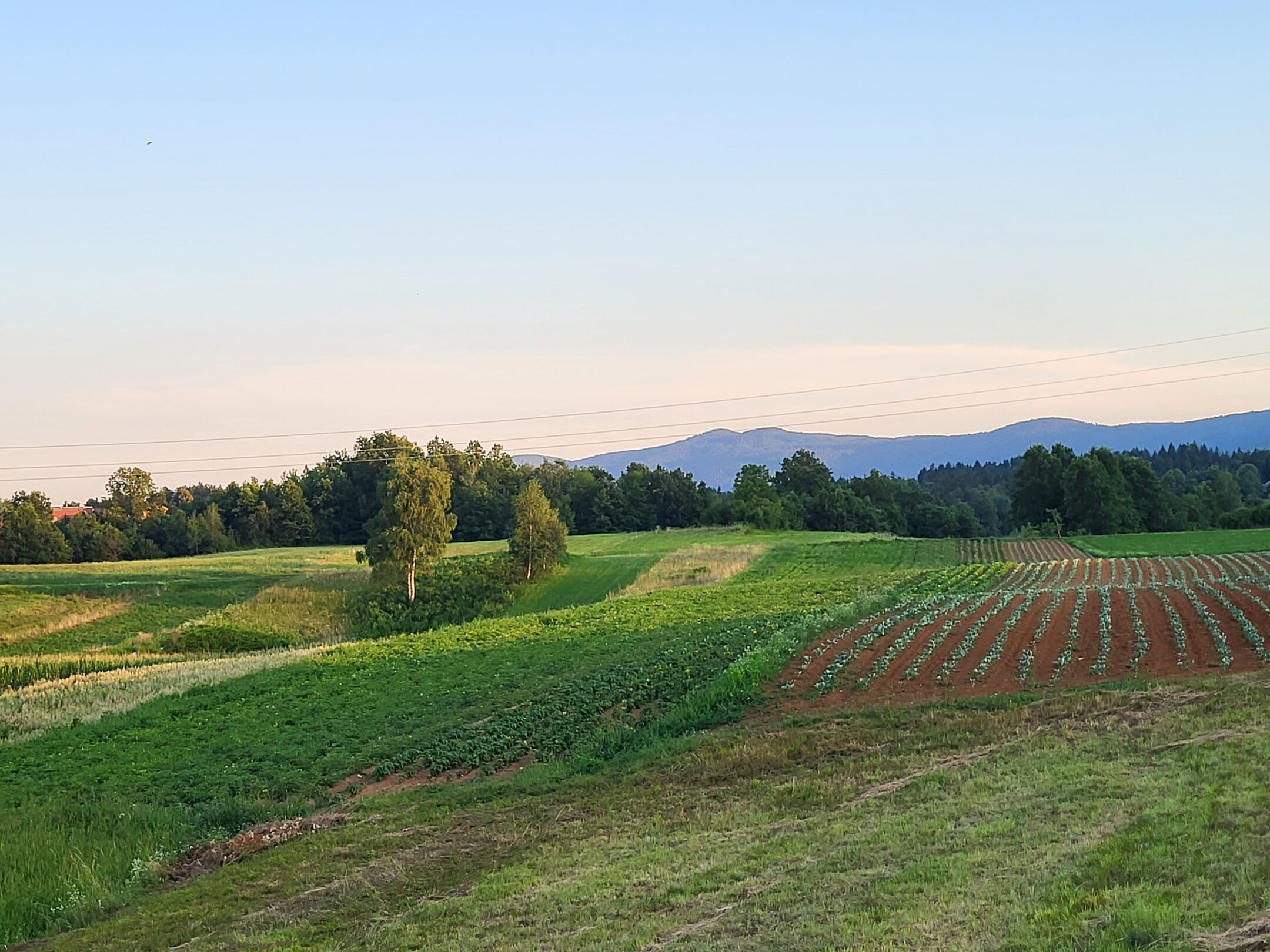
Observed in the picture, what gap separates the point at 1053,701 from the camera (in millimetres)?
19656

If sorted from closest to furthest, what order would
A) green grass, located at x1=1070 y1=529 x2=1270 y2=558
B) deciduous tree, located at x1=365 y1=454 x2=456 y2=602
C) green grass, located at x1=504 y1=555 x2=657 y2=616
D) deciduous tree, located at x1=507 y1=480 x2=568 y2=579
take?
1. green grass, located at x1=504 y1=555 x2=657 y2=616
2. deciduous tree, located at x1=365 y1=454 x2=456 y2=602
3. deciduous tree, located at x1=507 y1=480 x2=568 y2=579
4. green grass, located at x1=1070 y1=529 x2=1270 y2=558

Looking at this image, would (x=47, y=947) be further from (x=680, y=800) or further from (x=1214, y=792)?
(x=1214, y=792)

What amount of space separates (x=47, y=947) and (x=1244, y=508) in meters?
120

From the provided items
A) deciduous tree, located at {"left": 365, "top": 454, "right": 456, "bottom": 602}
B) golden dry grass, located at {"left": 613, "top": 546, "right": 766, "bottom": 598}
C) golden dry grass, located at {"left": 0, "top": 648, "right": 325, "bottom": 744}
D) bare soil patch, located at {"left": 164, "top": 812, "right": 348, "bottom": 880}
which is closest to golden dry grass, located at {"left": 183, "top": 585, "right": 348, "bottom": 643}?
deciduous tree, located at {"left": 365, "top": 454, "right": 456, "bottom": 602}

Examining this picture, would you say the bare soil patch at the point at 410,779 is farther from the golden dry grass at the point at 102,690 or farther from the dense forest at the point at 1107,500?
the dense forest at the point at 1107,500

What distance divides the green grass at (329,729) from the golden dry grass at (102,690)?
46.3 inches

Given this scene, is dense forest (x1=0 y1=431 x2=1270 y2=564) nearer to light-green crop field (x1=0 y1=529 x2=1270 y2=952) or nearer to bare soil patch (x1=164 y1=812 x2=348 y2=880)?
light-green crop field (x1=0 y1=529 x2=1270 y2=952)

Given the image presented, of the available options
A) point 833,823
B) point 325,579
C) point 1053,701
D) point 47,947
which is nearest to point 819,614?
point 1053,701

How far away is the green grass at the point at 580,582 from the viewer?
219 feet

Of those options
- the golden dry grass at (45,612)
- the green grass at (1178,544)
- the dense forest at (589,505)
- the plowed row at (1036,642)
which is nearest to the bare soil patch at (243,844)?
the plowed row at (1036,642)

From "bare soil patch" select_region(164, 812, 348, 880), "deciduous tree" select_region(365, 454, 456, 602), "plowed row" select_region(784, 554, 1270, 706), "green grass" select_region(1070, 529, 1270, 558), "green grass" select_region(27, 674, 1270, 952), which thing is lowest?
"green grass" select_region(1070, 529, 1270, 558)

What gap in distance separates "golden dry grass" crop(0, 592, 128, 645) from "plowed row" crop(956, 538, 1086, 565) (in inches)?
2187

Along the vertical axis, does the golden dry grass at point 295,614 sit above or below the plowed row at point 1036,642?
below

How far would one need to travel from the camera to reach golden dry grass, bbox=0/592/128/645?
199 ft
